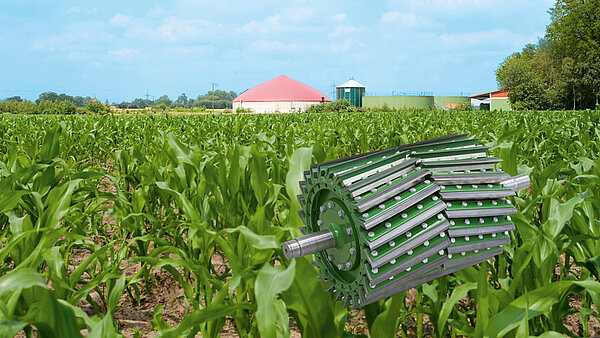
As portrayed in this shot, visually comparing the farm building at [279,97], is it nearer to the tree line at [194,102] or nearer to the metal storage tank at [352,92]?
the metal storage tank at [352,92]

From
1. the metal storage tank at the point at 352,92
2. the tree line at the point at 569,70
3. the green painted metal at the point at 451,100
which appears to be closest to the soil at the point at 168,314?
the tree line at the point at 569,70

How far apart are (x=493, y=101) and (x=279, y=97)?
37.1m

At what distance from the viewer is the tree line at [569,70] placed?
35.9m

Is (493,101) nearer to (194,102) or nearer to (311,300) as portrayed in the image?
(311,300)

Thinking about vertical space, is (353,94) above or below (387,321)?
above

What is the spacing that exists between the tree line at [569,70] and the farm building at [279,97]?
1344 inches

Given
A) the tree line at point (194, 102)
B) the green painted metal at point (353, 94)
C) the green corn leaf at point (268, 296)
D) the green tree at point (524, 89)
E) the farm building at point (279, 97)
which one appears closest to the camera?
the green corn leaf at point (268, 296)

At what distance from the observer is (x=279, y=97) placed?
7725 cm

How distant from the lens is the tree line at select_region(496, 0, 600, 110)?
118 ft

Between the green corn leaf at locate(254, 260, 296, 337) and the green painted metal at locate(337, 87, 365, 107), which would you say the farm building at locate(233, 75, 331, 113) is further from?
the green corn leaf at locate(254, 260, 296, 337)

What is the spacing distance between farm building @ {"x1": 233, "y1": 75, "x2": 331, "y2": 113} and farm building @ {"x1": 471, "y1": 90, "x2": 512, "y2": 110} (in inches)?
1036

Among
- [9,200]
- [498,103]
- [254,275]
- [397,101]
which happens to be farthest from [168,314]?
[397,101]

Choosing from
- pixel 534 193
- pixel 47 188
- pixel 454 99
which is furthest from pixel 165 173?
pixel 454 99

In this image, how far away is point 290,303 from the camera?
0.97 meters
